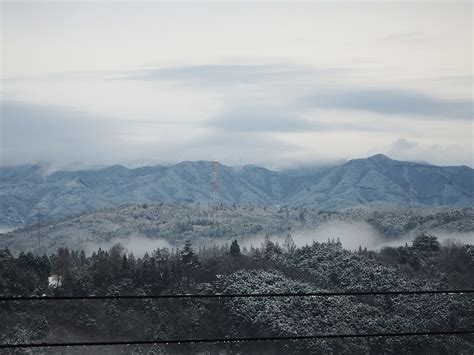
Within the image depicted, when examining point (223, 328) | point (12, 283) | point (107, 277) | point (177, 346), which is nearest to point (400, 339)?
point (223, 328)

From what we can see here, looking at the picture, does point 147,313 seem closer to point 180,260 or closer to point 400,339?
point 180,260

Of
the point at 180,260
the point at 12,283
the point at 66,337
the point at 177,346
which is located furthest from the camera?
the point at 180,260

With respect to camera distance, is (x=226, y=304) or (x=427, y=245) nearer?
(x=226, y=304)

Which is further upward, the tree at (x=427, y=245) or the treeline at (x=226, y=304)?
the tree at (x=427, y=245)

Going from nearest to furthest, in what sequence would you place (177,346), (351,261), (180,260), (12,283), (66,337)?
(66,337) < (12,283) < (177,346) < (180,260) < (351,261)

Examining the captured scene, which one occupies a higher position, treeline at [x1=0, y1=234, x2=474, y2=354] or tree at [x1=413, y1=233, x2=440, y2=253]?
tree at [x1=413, y1=233, x2=440, y2=253]

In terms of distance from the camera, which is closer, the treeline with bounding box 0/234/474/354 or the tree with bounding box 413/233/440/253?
the treeline with bounding box 0/234/474/354

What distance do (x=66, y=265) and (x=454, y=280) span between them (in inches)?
2879

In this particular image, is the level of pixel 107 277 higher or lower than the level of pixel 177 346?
higher

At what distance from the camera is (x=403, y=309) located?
13325 centimetres

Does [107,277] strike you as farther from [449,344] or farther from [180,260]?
[449,344]

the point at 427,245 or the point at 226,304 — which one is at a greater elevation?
the point at 427,245

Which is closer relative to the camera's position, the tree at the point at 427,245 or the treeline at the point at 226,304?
the treeline at the point at 226,304

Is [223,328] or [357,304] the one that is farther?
[357,304]
